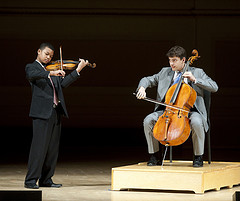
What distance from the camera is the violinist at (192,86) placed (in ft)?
16.8

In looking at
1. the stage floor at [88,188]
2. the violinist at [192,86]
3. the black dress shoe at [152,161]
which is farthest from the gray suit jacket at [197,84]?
the stage floor at [88,188]

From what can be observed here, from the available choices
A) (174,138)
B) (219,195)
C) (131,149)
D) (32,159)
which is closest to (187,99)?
(174,138)

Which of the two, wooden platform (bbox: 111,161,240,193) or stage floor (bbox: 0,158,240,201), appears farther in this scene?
wooden platform (bbox: 111,161,240,193)

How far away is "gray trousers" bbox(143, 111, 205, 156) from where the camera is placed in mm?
5090

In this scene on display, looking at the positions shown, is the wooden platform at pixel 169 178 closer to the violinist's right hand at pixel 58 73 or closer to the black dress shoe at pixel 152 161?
the black dress shoe at pixel 152 161

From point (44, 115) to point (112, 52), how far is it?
193 inches

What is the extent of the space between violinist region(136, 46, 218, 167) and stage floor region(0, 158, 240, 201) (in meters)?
0.37

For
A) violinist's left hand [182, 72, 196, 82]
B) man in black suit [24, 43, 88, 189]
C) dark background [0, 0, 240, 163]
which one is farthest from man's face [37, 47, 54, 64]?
dark background [0, 0, 240, 163]

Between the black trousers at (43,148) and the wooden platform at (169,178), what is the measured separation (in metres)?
0.54

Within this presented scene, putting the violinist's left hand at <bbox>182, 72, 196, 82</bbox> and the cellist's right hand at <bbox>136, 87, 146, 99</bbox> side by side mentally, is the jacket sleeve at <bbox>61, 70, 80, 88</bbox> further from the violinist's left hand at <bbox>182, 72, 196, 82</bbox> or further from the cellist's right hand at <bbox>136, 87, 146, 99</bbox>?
the violinist's left hand at <bbox>182, 72, 196, 82</bbox>

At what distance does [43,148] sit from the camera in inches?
199

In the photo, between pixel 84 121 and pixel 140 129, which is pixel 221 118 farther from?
pixel 84 121

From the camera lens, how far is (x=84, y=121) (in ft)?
31.9

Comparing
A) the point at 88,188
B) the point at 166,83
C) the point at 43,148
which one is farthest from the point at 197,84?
the point at 43,148
